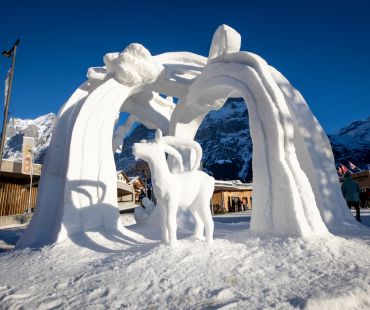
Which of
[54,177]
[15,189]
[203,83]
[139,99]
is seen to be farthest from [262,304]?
[15,189]

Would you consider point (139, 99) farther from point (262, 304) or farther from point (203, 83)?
point (262, 304)

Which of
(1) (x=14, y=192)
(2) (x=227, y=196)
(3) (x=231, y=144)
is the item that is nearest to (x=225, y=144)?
(3) (x=231, y=144)

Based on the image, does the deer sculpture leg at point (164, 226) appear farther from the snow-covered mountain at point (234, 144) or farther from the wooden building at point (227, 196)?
the snow-covered mountain at point (234, 144)

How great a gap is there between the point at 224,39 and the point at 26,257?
520 cm

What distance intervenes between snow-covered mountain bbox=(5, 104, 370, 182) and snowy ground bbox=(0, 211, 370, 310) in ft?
162

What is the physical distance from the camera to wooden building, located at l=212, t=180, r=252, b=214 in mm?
22141

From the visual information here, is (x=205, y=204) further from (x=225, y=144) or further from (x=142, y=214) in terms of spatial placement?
(x=225, y=144)

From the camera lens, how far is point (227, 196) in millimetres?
23172

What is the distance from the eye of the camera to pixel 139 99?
8.12 meters

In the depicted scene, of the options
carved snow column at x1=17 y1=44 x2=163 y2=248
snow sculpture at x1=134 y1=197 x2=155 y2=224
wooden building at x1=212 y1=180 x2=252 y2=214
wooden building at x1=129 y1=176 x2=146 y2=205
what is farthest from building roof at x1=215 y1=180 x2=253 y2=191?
carved snow column at x1=17 y1=44 x2=163 y2=248

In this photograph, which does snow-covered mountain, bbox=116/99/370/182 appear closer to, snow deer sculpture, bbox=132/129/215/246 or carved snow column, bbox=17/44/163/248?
carved snow column, bbox=17/44/163/248

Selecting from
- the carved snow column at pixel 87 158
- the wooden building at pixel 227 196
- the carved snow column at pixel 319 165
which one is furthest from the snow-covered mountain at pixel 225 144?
the carved snow column at pixel 319 165

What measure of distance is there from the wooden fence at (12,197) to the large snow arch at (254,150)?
37.0ft

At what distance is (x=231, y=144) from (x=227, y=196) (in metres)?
70.0
